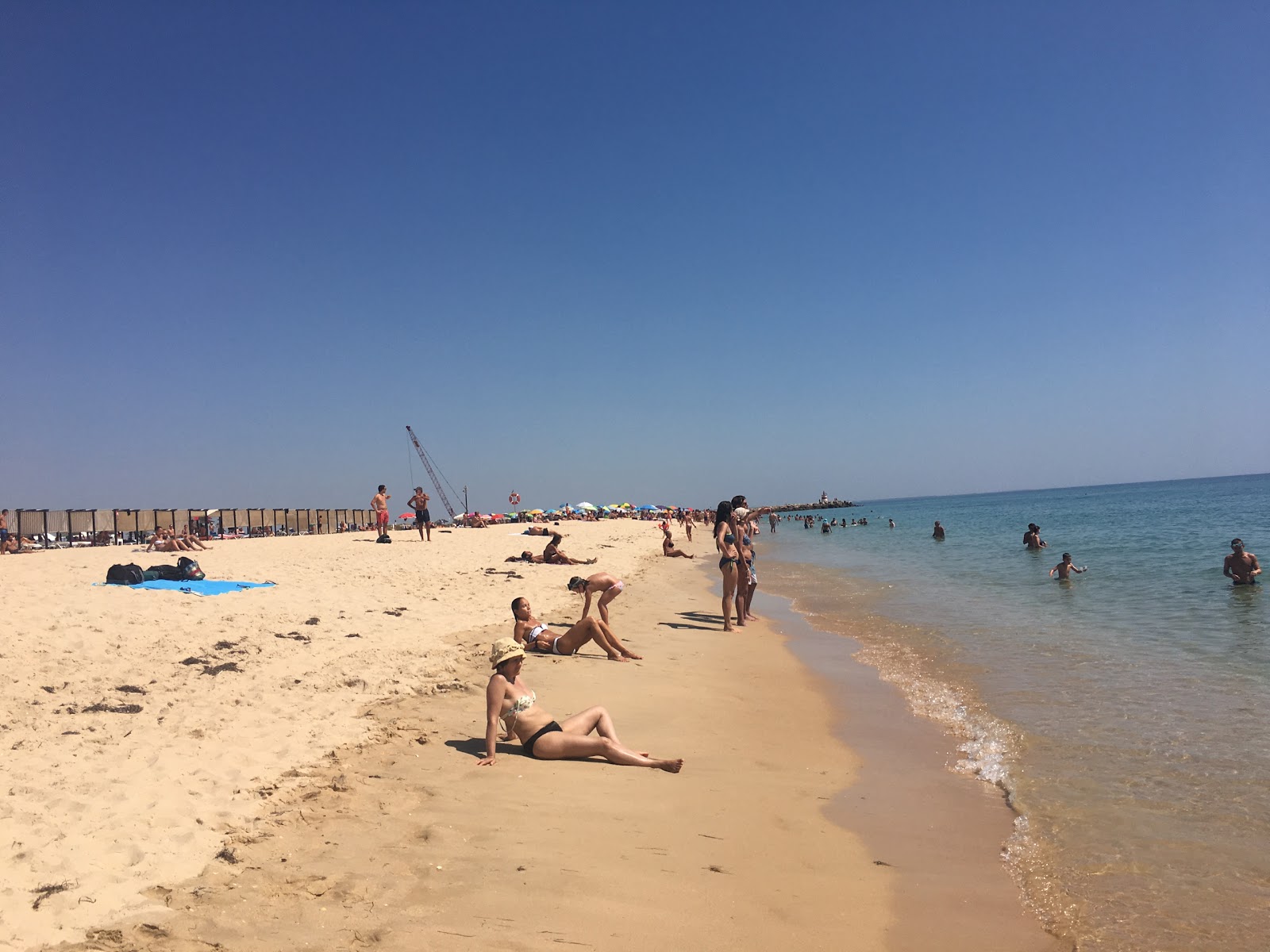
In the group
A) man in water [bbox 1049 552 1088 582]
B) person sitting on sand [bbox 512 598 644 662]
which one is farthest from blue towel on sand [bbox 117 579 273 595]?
man in water [bbox 1049 552 1088 582]

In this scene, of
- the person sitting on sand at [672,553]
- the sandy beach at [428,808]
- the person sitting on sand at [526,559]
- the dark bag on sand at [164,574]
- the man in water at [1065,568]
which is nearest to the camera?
the sandy beach at [428,808]

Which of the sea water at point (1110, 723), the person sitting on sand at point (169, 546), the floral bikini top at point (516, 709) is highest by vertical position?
Answer: the person sitting on sand at point (169, 546)

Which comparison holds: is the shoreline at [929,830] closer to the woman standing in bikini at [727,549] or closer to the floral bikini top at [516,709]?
the floral bikini top at [516,709]

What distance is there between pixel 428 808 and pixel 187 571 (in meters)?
9.43

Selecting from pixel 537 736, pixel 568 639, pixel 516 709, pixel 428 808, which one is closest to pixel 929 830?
pixel 537 736

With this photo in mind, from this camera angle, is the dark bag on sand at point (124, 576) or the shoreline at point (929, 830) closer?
the shoreline at point (929, 830)

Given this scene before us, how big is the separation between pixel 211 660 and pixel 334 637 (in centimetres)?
146

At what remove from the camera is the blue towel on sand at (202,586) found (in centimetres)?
1086

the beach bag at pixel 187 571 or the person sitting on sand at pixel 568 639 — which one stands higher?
the beach bag at pixel 187 571

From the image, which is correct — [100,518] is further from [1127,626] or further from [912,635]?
[1127,626]

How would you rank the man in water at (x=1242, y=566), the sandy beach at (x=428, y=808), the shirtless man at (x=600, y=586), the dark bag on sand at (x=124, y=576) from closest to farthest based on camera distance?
1. the sandy beach at (x=428, y=808)
2. the shirtless man at (x=600, y=586)
3. the dark bag on sand at (x=124, y=576)
4. the man in water at (x=1242, y=566)

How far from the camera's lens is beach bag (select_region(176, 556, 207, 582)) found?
11.7 metres

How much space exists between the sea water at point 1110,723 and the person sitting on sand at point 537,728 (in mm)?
2444

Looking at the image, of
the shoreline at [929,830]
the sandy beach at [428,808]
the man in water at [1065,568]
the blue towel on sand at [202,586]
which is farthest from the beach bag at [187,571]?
the man in water at [1065,568]
